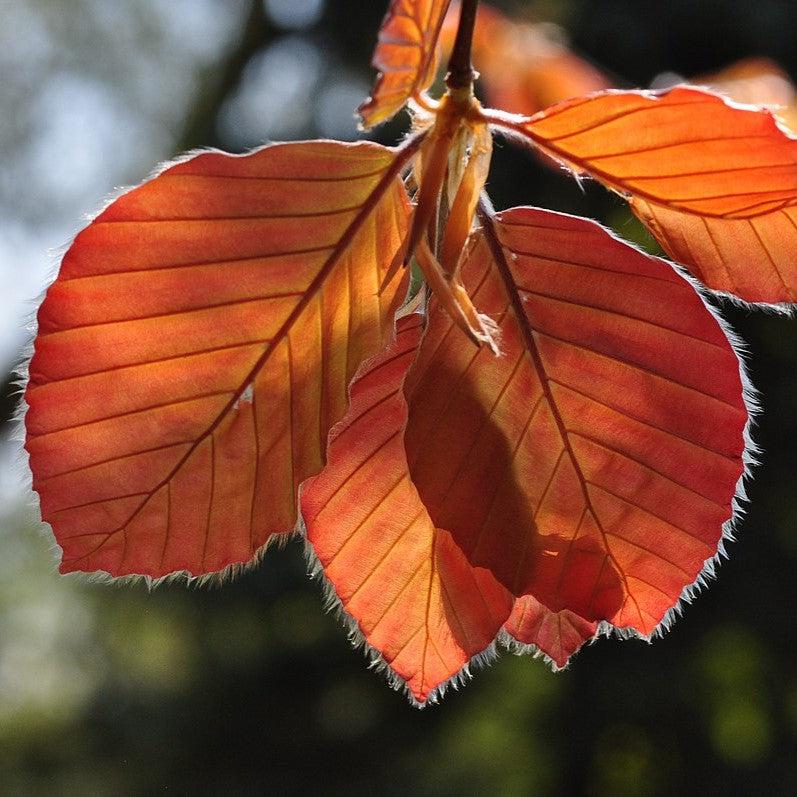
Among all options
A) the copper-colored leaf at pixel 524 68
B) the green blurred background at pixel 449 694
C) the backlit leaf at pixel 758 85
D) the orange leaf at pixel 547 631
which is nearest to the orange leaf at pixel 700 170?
the orange leaf at pixel 547 631

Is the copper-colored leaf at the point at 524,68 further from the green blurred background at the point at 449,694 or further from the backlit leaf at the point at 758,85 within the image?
the green blurred background at the point at 449,694

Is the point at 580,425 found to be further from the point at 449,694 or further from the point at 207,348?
the point at 449,694

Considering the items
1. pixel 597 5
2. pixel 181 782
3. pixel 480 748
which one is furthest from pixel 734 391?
pixel 181 782

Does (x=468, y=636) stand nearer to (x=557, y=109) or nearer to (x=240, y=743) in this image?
(x=557, y=109)

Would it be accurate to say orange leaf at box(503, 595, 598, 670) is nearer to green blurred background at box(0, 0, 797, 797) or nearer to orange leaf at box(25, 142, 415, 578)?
orange leaf at box(25, 142, 415, 578)

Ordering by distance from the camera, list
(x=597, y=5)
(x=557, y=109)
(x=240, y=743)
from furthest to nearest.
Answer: (x=240, y=743), (x=597, y=5), (x=557, y=109)
